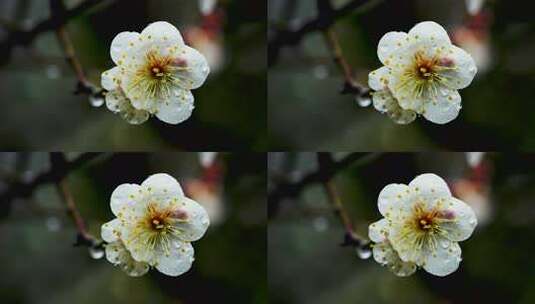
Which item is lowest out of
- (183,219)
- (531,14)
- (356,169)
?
(183,219)

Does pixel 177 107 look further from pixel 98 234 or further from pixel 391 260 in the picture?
pixel 391 260

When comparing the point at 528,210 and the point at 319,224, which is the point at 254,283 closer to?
the point at 319,224

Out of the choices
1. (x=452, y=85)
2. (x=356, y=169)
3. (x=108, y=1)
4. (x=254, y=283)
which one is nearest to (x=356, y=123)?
(x=356, y=169)

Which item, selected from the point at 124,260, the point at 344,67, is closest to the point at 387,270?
the point at 344,67

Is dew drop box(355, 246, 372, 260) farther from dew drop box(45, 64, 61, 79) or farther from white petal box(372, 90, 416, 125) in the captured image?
dew drop box(45, 64, 61, 79)

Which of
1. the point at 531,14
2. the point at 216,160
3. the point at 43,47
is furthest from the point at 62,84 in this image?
the point at 531,14

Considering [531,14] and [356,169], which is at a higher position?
[531,14]

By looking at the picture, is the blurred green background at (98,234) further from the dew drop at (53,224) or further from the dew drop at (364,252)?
the dew drop at (364,252)

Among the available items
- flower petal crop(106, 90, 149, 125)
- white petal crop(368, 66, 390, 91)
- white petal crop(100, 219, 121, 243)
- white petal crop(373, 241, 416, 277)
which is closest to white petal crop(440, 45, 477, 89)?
white petal crop(368, 66, 390, 91)
